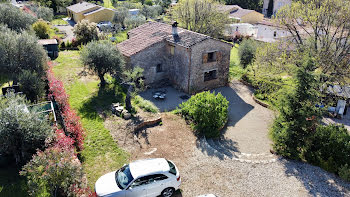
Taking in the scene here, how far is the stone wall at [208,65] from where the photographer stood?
87.5 ft

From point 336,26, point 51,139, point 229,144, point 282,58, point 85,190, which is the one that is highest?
point 336,26

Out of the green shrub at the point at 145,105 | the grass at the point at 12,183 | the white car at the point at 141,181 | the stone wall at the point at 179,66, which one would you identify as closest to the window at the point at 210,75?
the stone wall at the point at 179,66

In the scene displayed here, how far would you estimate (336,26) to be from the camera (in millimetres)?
22750

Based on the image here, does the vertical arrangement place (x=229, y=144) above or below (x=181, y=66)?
below

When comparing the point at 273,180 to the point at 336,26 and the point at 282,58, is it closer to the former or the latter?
the point at 282,58

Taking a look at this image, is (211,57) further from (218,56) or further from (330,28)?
(330,28)

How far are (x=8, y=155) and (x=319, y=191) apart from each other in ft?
56.8

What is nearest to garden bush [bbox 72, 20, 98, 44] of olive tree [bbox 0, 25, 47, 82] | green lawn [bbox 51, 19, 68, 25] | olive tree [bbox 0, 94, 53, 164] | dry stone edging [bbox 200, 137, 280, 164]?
olive tree [bbox 0, 25, 47, 82]

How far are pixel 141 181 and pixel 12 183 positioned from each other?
6.42m

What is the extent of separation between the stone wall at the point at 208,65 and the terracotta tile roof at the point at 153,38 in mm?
1009

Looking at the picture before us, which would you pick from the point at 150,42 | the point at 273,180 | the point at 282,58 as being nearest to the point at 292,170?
the point at 273,180

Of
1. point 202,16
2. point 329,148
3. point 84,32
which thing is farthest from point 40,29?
point 329,148

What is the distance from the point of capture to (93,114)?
70.9 ft

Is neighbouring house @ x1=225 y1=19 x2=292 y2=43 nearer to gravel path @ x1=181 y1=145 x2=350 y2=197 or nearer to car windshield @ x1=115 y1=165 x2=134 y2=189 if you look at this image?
gravel path @ x1=181 y1=145 x2=350 y2=197
